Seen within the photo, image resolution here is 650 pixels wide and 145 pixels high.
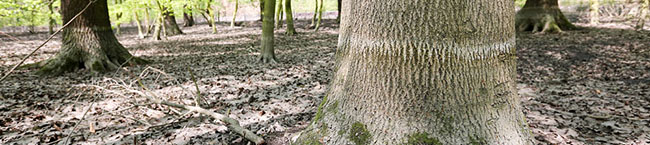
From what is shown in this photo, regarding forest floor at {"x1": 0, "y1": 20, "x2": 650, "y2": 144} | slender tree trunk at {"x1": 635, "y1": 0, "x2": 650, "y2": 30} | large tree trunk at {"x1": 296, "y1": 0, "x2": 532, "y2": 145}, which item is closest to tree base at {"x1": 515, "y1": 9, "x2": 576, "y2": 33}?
slender tree trunk at {"x1": 635, "y1": 0, "x2": 650, "y2": 30}

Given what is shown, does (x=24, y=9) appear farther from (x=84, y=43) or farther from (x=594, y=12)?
(x=594, y=12)

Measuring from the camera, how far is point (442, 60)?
186cm

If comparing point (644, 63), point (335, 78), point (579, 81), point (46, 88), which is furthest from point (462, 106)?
point (46, 88)

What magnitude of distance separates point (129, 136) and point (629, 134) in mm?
4658

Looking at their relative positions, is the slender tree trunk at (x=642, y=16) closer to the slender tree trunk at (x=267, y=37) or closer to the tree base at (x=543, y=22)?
the tree base at (x=543, y=22)

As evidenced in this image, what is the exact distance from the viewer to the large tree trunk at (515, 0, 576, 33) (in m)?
11.6

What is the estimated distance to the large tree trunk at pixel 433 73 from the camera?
1837 mm

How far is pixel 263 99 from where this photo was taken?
193 inches

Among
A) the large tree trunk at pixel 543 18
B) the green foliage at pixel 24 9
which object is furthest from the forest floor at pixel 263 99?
the large tree trunk at pixel 543 18

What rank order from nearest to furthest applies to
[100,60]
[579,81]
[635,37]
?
[579,81] < [100,60] < [635,37]

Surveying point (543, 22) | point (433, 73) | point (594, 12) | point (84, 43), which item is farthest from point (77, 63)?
point (594, 12)

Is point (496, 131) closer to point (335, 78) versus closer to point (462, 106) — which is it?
point (462, 106)

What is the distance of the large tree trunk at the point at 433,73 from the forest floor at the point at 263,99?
112 centimetres

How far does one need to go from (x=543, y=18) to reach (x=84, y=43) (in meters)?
13.7
